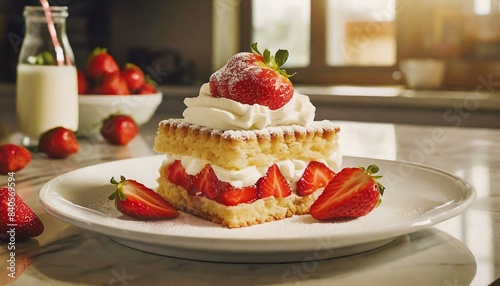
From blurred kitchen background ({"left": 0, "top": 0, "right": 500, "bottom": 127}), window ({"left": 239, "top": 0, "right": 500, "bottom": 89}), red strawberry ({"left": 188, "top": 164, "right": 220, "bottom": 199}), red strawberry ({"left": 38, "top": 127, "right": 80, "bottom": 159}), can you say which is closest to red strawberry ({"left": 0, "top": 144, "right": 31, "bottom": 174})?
red strawberry ({"left": 38, "top": 127, "right": 80, "bottom": 159})

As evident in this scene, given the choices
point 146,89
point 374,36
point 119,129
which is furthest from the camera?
→ point 374,36

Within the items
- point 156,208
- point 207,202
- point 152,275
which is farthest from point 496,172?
point 152,275

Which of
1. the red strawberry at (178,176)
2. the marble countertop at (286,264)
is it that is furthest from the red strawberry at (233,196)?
the marble countertop at (286,264)

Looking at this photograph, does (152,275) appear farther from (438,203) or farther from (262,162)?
(438,203)

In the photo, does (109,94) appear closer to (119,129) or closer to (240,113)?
(119,129)

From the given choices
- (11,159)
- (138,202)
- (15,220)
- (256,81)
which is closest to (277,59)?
(256,81)

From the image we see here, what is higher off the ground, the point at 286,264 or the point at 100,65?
the point at 100,65
